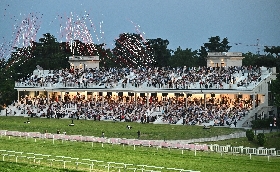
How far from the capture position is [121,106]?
→ 71.1 m

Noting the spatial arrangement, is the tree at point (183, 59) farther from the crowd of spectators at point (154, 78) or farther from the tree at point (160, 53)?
the crowd of spectators at point (154, 78)

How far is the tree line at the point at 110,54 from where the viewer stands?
102 metres

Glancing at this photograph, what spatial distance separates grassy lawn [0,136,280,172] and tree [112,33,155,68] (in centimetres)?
6957

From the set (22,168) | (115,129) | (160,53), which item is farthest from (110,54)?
(22,168)

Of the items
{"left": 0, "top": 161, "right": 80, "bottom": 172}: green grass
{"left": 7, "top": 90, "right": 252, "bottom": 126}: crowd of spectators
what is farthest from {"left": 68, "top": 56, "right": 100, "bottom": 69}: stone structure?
{"left": 0, "top": 161, "right": 80, "bottom": 172}: green grass

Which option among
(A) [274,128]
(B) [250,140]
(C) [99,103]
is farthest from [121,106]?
(B) [250,140]

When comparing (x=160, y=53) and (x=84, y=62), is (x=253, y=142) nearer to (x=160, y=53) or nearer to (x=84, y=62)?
(x=84, y=62)

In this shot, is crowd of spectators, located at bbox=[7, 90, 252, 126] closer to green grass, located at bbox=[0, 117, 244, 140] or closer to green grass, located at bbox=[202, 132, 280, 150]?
green grass, located at bbox=[0, 117, 244, 140]

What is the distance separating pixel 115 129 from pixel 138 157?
1801cm

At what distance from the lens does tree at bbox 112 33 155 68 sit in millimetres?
117000

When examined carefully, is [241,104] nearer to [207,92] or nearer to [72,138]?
[207,92]

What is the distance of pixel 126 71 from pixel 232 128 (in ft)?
85.3

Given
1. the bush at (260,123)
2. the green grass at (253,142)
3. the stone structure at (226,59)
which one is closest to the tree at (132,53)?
the stone structure at (226,59)

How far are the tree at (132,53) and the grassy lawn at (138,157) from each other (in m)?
69.6
